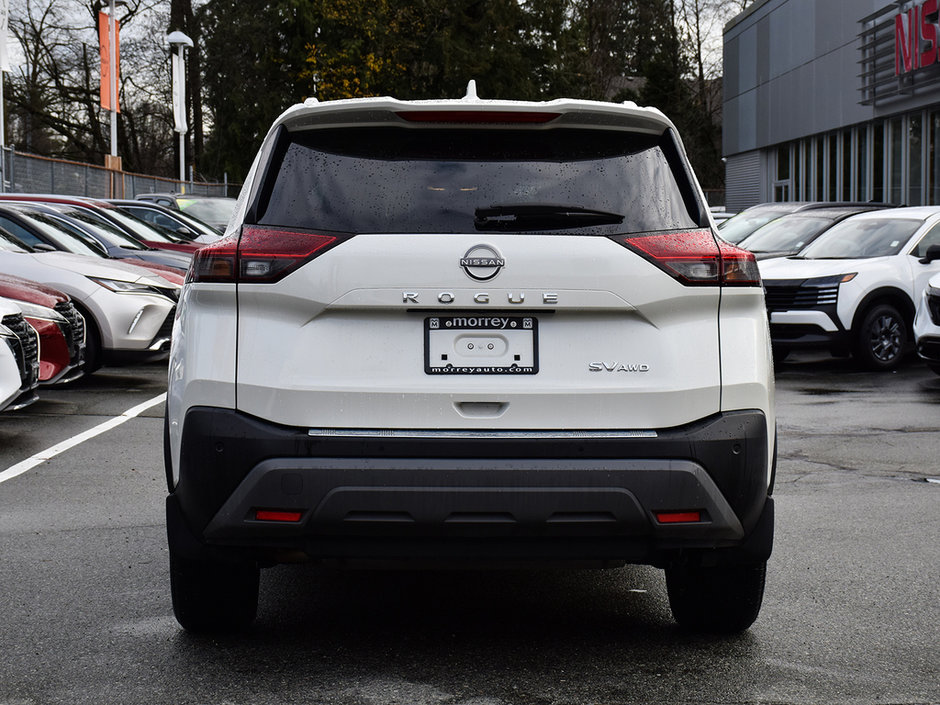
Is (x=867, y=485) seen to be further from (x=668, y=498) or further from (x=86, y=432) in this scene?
(x=86, y=432)

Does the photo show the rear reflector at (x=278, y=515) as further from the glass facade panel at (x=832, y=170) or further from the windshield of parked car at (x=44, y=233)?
the glass facade panel at (x=832, y=170)

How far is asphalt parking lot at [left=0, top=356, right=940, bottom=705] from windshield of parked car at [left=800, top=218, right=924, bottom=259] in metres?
7.97

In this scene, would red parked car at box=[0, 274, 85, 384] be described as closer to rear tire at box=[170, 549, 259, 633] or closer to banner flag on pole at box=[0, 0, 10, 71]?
rear tire at box=[170, 549, 259, 633]

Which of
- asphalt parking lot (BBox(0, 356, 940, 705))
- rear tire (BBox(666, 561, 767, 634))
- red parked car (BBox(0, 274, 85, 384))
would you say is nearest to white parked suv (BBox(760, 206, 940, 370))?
asphalt parking lot (BBox(0, 356, 940, 705))

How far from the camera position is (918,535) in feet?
20.4

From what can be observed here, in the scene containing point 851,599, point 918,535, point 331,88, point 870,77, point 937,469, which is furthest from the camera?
point 331,88

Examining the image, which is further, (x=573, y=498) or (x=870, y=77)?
(x=870, y=77)

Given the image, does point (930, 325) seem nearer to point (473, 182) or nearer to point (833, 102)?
point (473, 182)

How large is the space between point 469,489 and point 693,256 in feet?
3.17

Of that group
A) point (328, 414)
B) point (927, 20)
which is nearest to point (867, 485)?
point (328, 414)

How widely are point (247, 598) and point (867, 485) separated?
14.2 feet

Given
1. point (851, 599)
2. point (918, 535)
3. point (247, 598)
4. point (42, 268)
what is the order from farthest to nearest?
point (42, 268), point (918, 535), point (851, 599), point (247, 598)

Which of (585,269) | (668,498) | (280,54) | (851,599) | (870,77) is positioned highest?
(280,54)

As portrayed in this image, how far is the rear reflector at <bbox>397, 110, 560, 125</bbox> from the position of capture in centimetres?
409
